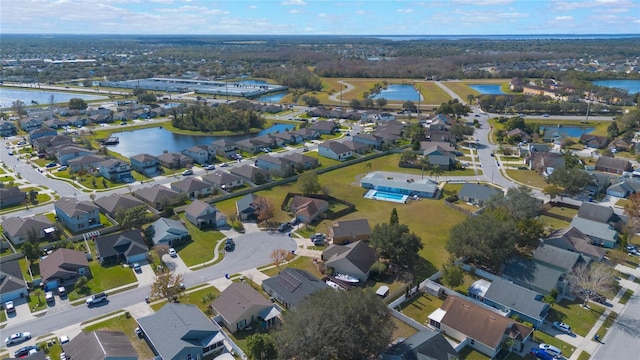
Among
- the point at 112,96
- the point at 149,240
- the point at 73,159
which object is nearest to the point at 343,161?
the point at 149,240

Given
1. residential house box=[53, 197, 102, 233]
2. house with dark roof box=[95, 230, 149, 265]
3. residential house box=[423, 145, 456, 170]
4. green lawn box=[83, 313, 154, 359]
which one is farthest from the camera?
residential house box=[423, 145, 456, 170]

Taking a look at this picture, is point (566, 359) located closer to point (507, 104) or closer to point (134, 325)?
point (134, 325)

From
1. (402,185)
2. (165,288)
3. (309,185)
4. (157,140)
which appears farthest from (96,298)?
(157,140)

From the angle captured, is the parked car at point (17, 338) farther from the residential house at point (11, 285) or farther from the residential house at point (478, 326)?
the residential house at point (478, 326)

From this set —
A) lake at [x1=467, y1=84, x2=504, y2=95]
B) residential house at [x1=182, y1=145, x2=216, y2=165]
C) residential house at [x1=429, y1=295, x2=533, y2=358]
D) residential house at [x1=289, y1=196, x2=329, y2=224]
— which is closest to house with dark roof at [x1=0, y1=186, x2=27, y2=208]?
residential house at [x1=182, y1=145, x2=216, y2=165]

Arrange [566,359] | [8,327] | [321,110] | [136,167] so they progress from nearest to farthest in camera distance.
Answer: [566,359] < [8,327] < [136,167] < [321,110]

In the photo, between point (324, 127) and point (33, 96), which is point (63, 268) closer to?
point (324, 127)

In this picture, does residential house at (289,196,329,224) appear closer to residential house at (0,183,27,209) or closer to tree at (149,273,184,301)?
tree at (149,273,184,301)
